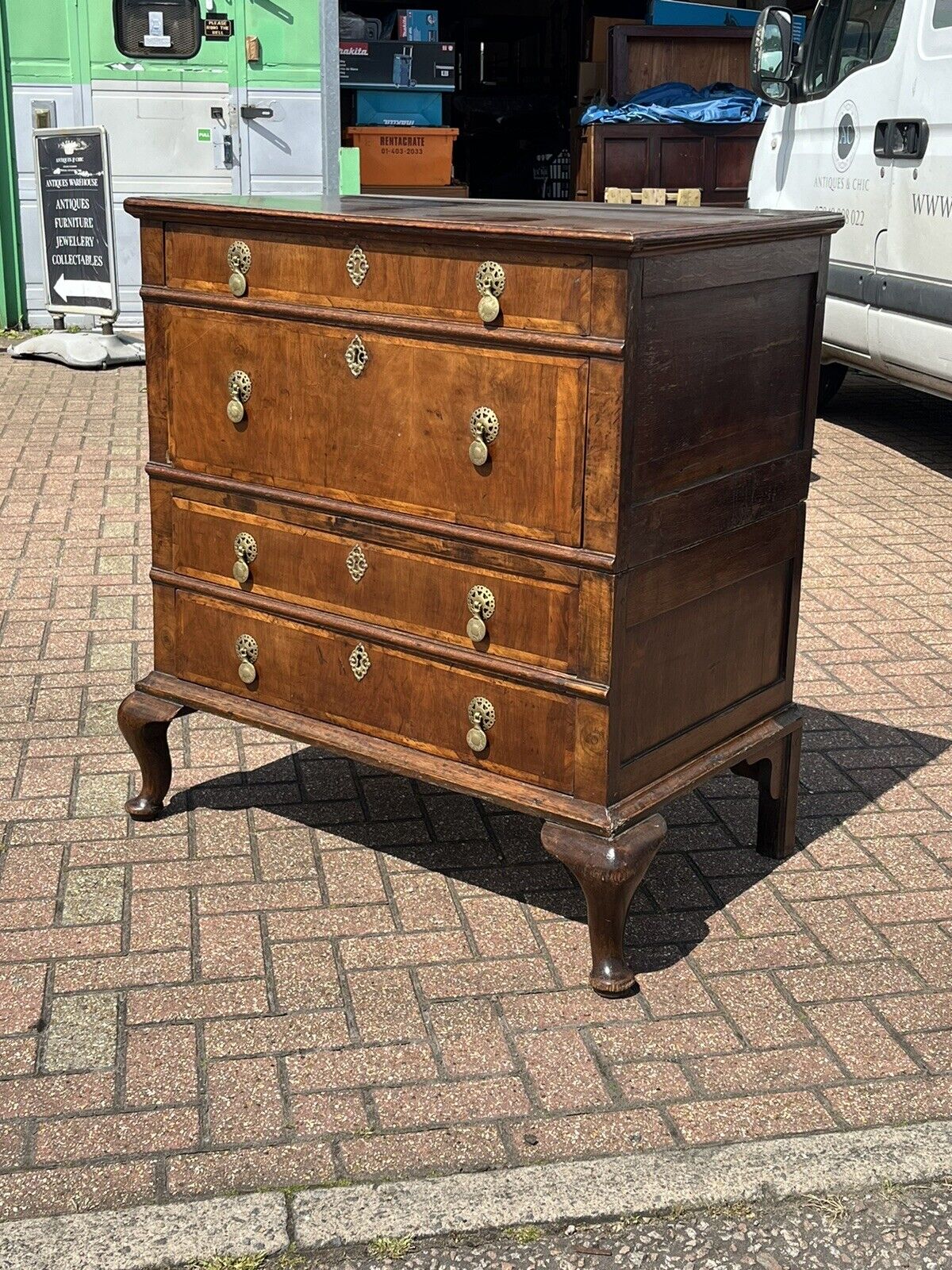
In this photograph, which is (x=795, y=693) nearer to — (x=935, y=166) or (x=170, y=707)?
(x=170, y=707)

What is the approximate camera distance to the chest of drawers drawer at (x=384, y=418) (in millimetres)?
3078

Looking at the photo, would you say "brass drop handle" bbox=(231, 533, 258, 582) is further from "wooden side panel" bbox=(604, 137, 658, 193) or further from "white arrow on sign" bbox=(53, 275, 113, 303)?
"wooden side panel" bbox=(604, 137, 658, 193)

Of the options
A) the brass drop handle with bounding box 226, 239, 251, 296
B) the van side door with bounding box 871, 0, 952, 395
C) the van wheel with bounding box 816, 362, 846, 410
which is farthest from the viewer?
the van wheel with bounding box 816, 362, 846, 410

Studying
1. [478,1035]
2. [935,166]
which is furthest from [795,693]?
[935,166]

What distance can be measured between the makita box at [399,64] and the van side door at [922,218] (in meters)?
6.03

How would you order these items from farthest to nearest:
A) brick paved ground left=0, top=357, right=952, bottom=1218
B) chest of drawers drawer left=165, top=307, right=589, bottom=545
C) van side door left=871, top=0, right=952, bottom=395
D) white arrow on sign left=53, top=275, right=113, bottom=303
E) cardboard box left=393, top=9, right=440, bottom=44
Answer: cardboard box left=393, top=9, right=440, bottom=44 → white arrow on sign left=53, top=275, right=113, bottom=303 → van side door left=871, top=0, right=952, bottom=395 → chest of drawers drawer left=165, top=307, right=589, bottom=545 → brick paved ground left=0, top=357, right=952, bottom=1218

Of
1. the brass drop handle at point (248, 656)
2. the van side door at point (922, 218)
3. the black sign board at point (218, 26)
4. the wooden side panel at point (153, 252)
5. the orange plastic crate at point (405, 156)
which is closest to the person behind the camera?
the wooden side panel at point (153, 252)

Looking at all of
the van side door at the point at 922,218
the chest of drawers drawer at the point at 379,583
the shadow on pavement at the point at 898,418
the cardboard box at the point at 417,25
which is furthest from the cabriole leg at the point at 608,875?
the cardboard box at the point at 417,25

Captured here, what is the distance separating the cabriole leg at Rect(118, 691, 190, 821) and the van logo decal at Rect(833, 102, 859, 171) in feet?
18.6

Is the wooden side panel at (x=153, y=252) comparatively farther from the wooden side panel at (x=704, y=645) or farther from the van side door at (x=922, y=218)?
the van side door at (x=922, y=218)

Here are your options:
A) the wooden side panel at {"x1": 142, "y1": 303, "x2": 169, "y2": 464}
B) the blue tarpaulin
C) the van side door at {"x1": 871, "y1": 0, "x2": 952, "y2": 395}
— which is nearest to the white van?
the van side door at {"x1": 871, "y1": 0, "x2": 952, "y2": 395}

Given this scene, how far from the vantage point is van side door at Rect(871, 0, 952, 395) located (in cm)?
710

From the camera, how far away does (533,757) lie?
329cm

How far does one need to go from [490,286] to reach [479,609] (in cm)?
68
